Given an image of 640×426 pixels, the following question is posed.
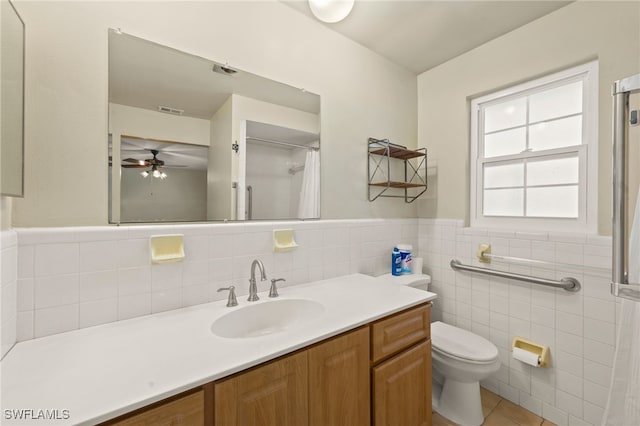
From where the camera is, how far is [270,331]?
4.11ft

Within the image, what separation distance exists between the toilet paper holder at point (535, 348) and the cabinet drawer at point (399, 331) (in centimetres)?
80

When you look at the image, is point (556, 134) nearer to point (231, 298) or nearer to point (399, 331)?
point (399, 331)

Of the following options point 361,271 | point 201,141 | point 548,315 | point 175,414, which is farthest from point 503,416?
point 201,141

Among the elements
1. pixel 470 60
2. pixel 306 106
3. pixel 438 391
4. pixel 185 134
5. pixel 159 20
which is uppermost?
pixel 470 60

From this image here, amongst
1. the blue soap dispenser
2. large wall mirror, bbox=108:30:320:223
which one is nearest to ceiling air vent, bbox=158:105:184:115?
large wall mirror, bbox=108:30:320:223

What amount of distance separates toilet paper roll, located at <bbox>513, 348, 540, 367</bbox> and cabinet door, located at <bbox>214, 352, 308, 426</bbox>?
1482mm

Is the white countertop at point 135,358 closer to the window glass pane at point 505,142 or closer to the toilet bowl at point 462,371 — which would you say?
the toilet bowl at point 462,371

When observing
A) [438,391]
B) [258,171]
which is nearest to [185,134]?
[258,171]

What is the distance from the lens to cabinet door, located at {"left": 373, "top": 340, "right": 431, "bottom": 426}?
3.75 feet

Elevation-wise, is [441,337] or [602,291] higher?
[602,291]

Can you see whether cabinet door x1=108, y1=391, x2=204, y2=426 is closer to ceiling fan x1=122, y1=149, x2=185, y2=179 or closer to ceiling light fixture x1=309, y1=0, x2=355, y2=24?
ceiling fan x1=122, y1=149, x2=185, y2=179

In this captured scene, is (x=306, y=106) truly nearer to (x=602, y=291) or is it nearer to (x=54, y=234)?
(x=54, y=234)

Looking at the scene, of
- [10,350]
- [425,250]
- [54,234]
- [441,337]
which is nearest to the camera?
[10,350]

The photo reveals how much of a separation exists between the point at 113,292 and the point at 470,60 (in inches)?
103
